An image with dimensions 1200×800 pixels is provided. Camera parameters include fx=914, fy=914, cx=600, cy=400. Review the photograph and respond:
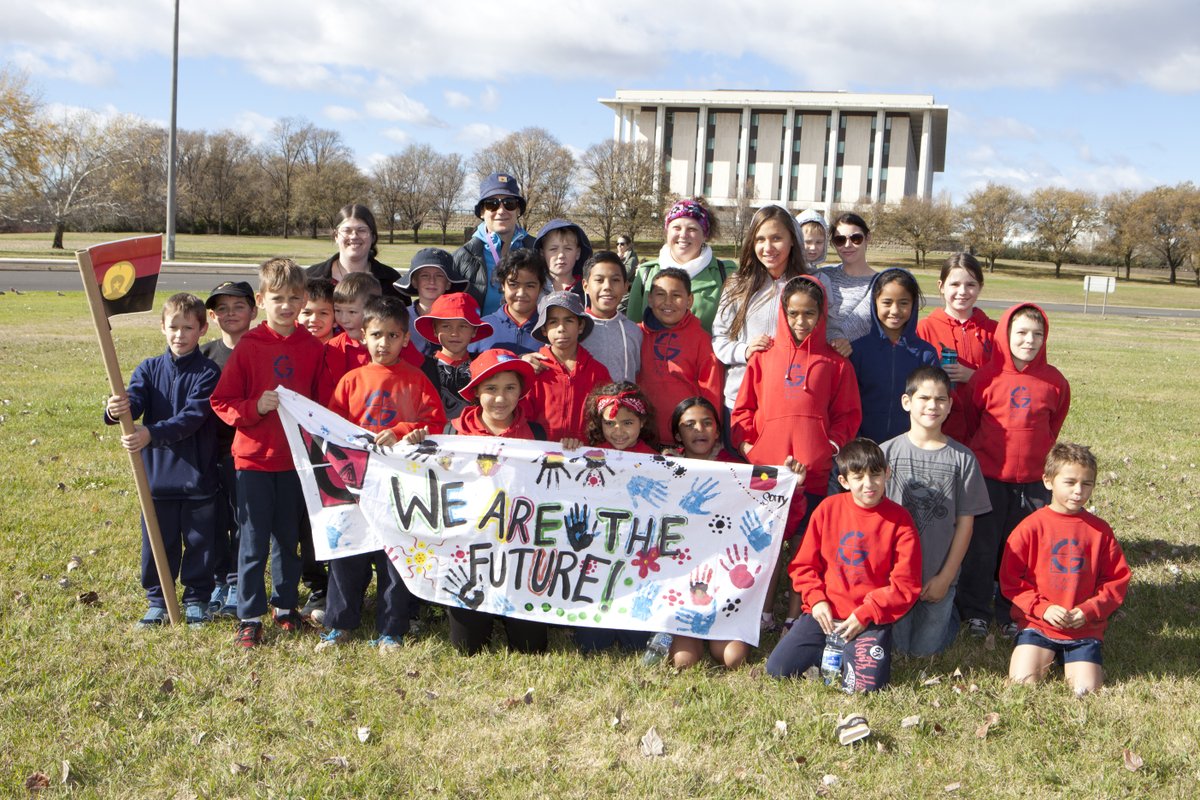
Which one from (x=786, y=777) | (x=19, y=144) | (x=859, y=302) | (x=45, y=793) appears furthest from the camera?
(x=19, y=144)

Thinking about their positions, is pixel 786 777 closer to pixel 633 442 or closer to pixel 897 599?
pixel 897 599

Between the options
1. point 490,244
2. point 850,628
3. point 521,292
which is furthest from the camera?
point 490,244

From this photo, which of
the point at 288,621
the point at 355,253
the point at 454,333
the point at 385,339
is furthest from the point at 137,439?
the point at 355,253

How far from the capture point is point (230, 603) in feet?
19.7

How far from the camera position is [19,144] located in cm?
4681

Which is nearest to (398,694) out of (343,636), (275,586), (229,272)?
(343,636)

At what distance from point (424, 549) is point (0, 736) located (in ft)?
7.47

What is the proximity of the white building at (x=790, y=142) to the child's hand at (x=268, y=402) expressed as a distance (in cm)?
9827

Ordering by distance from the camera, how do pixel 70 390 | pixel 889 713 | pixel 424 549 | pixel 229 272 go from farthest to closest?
1. pixel 229 272
2. pixel 70 390
3. pixel 424 549
4. pixel 889 713

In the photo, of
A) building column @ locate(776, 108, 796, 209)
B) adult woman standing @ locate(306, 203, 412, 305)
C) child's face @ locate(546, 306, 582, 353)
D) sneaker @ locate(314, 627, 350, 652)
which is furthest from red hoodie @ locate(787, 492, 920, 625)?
building column @ locate(776, 108, 796, 209)

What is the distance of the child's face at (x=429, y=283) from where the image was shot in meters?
6.88

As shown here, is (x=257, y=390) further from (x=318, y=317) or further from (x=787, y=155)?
(x=787, y=155)

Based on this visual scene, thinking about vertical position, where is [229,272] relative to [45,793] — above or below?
above

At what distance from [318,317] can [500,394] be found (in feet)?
5.04
